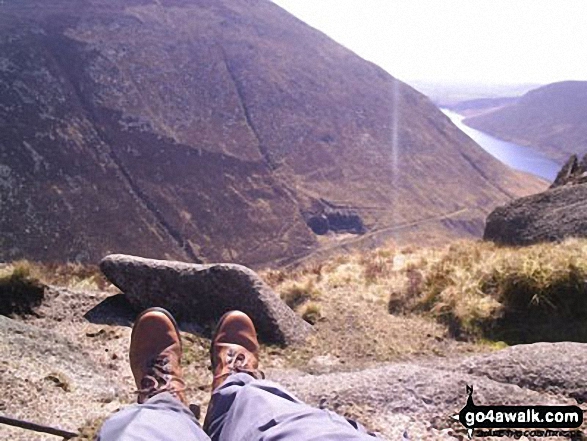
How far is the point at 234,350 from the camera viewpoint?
14.2 feet

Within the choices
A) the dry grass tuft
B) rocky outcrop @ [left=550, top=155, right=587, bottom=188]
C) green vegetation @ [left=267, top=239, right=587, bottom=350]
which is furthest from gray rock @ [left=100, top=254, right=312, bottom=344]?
rocky outcrop @ [left=550, top=155, right=587, bottom=188]

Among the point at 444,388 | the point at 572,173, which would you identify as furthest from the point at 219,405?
the point at 572,173

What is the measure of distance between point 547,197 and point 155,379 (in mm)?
8877

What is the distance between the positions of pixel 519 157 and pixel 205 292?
168 metres

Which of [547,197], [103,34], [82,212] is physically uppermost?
[103,34]

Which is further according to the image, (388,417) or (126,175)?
(126,175)

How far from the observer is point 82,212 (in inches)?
2810

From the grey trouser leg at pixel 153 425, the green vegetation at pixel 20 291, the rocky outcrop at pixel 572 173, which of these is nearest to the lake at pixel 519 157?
the rocky outcrop at pixel 572 173

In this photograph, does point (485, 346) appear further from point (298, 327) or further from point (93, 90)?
point (93, 90)

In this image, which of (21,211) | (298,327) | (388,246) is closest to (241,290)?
(298,327)

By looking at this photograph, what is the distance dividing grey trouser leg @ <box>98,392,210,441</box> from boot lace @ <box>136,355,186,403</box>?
0.57 m

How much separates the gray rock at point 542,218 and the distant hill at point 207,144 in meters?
54.3

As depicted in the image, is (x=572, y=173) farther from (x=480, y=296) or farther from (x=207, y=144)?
(x=207, y=144)

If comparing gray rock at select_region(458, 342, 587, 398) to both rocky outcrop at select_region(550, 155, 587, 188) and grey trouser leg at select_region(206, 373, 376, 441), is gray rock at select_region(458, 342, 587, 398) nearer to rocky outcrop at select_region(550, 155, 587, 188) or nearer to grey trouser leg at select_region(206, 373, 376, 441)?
grey trouser leg at select_region(206, 373, 376, 441)
